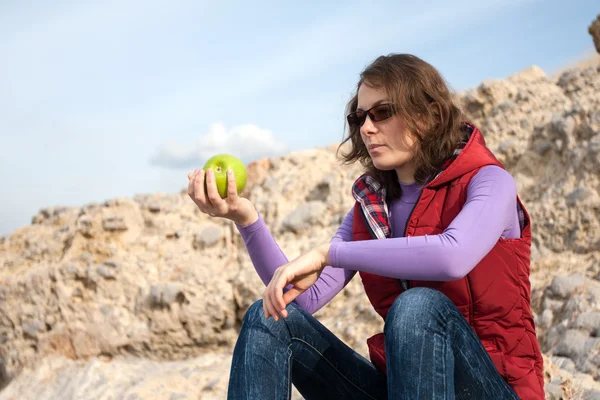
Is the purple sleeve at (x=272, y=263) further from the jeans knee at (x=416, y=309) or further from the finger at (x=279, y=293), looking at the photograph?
the jeans knee at (x=416, y=309)

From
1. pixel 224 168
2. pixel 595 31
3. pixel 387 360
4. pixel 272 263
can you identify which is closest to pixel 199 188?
pixel 224 168

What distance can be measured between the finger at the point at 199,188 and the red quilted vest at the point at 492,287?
0.75 m

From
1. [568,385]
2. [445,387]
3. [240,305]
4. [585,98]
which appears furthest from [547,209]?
[445,387]

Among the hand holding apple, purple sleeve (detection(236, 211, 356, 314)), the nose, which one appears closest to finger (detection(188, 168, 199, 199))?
the hand holding apple

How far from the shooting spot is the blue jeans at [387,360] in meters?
1.77

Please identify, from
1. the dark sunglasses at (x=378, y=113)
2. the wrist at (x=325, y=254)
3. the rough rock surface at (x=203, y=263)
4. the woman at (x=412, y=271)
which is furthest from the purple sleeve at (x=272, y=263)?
the rough rock surface at (x=203, y=263)

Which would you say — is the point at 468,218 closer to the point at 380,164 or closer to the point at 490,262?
the point at 490,262

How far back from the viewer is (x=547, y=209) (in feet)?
13.4

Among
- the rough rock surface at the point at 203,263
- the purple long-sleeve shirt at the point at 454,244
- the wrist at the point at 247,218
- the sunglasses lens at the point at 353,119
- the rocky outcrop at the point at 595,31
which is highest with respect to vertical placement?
the rocky outcrop at the point at 595,31

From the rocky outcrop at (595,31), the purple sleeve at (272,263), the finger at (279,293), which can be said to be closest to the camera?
the finger at (279,293)

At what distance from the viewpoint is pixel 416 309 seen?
1788mm

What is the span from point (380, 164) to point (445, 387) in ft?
2.71

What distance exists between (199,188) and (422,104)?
0.88 m

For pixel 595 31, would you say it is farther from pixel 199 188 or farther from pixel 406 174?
pixel 199 188
